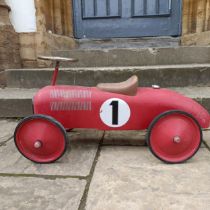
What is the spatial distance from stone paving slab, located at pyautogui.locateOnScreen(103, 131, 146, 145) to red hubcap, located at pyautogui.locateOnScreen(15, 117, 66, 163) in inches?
16.9

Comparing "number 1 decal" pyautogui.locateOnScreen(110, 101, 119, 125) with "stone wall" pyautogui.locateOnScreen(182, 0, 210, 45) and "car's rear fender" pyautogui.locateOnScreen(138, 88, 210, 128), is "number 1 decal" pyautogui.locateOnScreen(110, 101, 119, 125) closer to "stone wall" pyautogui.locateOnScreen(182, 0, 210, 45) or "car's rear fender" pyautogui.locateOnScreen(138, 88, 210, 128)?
"car's rear fender" pyautogui.locateOnScreen(138, 88, 210, 128)

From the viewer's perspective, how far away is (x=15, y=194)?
3.77ft

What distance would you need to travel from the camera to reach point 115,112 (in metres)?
1.50

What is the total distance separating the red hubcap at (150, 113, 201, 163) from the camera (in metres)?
1.42

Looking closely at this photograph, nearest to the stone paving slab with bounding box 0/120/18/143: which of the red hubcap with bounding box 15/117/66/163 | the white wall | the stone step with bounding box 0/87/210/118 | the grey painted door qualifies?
the stone step with bounding box 0/87/210/118

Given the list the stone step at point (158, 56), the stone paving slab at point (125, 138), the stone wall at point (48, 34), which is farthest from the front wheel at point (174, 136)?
the stone wall at point (48, 34)

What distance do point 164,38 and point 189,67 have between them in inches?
49.9

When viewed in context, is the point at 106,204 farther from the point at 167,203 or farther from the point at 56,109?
the point at 56,109

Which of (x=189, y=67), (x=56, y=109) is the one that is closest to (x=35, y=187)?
(x=56, y=109)

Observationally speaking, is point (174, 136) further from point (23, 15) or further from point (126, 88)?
point (23, 15)

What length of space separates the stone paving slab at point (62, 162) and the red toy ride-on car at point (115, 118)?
0.06 m

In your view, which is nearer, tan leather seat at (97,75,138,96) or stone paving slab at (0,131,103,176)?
stone paving slab at (0,131,103,176)

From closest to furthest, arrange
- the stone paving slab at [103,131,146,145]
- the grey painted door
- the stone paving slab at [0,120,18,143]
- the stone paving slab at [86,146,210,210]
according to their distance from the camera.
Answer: the stone paving slab at [86,146,210,210] < the stone paving slab at [103,131,146,145] < the stone paving slab at [0,120,18,143] < the grey painted door

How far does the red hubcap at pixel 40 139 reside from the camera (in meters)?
1.45
